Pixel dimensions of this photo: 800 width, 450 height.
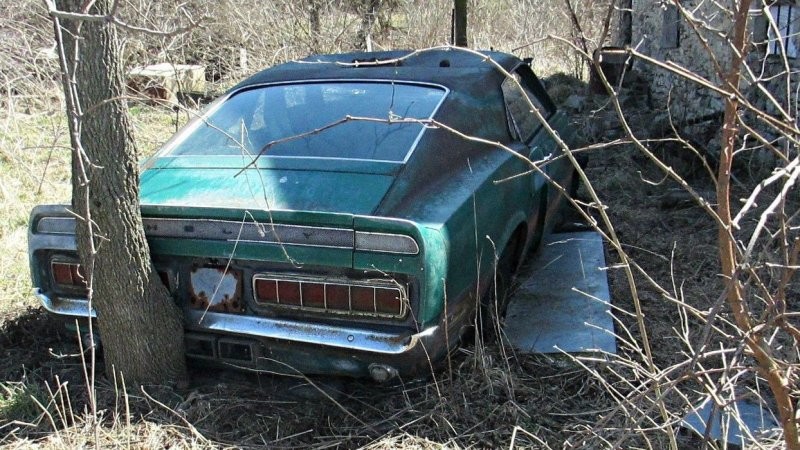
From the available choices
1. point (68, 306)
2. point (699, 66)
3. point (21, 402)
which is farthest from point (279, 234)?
point (699, 66)

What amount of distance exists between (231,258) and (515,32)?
11373 millimetres

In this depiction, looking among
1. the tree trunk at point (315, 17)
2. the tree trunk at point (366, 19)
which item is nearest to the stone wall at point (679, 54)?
the tree trunk at point (366, 19)

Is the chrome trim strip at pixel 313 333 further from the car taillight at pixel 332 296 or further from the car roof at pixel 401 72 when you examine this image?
the car roof at pixel 401 72

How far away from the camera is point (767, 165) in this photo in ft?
20.6

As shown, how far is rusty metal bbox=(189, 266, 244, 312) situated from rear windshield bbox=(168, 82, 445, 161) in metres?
0.66

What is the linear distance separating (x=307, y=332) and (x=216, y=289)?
1.46ft

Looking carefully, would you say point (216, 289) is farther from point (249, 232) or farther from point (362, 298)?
point (362, 298)

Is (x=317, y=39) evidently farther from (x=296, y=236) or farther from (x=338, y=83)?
(x=296, y=236)

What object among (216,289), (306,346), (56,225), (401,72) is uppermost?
(401,72)

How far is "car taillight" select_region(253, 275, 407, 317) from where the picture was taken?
2727 mm

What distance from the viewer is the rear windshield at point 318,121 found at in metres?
3.42

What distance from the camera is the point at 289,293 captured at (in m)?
2.84

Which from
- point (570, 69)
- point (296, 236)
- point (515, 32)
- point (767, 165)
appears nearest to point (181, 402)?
point (296, 236)

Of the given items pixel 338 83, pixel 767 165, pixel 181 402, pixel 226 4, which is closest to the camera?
pixel 181 402
